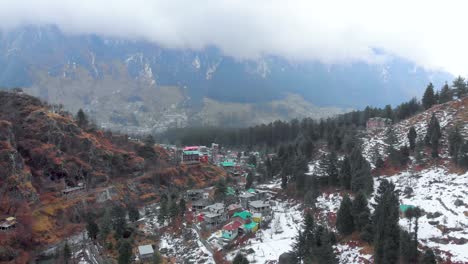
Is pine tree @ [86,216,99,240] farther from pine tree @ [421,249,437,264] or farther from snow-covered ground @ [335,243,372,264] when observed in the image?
pine tree @ [421,249,437,264]

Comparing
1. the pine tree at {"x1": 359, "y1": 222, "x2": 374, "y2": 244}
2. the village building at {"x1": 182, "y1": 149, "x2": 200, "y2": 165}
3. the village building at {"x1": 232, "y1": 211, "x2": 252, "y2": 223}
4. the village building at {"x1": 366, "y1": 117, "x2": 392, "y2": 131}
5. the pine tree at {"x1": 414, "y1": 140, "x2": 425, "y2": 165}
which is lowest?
the village building at {"x1": 232, "y1": 211, "x2": 252, "y2": 223}

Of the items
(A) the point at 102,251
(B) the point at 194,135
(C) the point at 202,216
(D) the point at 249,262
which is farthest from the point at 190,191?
(B) the point at 194,135

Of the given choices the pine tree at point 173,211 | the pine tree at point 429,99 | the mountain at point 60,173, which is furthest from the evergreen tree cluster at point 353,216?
the pine tree at point 429,99

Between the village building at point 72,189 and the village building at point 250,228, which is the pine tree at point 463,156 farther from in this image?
the village building at point 72,189

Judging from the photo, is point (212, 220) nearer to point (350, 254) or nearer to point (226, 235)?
point (226, 235)

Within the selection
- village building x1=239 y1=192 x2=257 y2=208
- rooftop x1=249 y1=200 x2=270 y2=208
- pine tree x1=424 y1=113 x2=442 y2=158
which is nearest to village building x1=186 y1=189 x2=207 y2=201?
village building x1=239 y1=192 x2=257 y2=208

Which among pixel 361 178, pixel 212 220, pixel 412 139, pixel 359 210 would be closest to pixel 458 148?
pixel 412 139

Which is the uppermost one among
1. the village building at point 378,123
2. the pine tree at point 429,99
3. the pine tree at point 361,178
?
the pine tree at point 429,99
